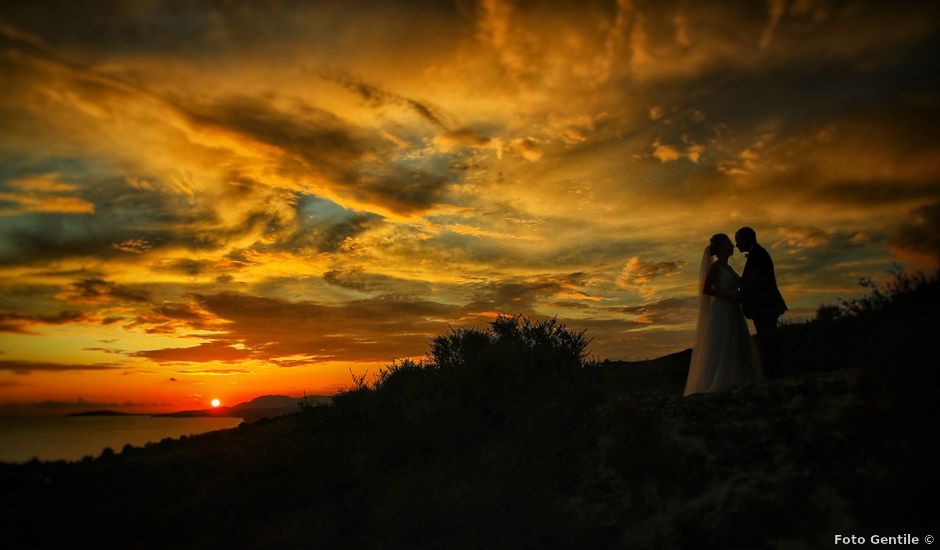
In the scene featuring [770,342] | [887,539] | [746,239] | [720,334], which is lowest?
[887,539]

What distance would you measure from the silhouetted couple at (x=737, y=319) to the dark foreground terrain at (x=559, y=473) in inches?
48.2

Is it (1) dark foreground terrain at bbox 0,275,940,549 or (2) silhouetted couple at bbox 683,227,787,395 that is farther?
(2) silhouetted couple at bbox 683,227,787,395

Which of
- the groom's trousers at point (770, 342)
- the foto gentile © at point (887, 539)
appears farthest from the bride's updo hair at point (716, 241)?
the foto gentile © at point (887, 539)

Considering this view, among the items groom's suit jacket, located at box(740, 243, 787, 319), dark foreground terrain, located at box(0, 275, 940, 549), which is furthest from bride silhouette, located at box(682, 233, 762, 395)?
dark foreground terrain, located at box(0, 275, 940, 549)

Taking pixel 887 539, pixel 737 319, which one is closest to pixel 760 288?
pixel 737 319

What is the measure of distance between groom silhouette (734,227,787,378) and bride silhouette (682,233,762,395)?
0.21 m

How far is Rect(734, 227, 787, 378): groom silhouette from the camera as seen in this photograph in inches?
444

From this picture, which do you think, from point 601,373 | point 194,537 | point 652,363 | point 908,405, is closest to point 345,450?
point 194,537

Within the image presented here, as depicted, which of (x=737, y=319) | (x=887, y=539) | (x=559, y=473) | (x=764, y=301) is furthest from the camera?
(x=737, y=319)

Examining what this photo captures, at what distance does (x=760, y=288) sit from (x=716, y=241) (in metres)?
1.29

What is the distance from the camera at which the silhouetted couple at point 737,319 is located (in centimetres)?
1130

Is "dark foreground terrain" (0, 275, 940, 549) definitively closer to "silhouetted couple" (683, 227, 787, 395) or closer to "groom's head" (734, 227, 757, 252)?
"silhouetted couple" (683, 227, 787, 395)

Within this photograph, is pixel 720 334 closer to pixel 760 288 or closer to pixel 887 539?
pixel 760 288

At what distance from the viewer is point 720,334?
37.5 ft
